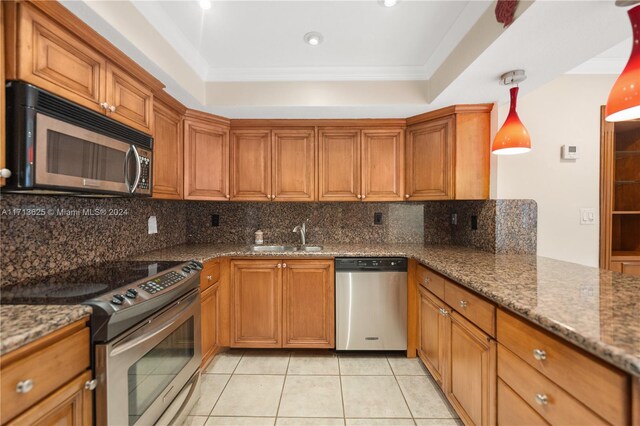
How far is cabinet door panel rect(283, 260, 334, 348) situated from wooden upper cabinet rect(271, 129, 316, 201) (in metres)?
0.73

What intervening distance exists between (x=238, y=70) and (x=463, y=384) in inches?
111

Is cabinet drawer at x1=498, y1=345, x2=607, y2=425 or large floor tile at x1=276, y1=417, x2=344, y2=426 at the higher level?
cabinet drawer at x1=498, y1=345, x2=607, y2=425

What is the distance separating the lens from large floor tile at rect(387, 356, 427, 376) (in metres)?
2.16

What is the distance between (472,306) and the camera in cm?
143

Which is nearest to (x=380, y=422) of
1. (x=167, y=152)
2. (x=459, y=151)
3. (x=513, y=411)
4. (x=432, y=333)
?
(x=432, y=333)

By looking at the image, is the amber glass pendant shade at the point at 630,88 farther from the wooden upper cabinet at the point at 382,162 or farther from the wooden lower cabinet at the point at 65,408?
the wooden lower cabinet at the point at 65,408

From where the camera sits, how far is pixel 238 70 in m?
2.33

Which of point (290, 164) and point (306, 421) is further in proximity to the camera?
point (290, 164)

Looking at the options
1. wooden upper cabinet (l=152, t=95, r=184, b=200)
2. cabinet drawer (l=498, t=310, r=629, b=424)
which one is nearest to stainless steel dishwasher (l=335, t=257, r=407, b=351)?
cabinet drawer (l=498, t=310, r=629, b=424)

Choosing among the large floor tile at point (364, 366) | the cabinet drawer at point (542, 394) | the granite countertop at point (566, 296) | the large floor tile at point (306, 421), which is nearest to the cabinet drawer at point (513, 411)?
the cabinet drawer at point (542, 394)

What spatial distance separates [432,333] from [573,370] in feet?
4.02

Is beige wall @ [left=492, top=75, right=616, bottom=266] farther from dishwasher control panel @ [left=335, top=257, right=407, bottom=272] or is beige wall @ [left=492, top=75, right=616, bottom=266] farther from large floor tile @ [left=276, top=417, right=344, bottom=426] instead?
large floor tile @ [left=276, top=417, right=344, bottom=426]

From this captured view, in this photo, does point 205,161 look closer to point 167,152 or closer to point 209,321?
point 167,152

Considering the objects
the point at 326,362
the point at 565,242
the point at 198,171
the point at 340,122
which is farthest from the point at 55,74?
the point at 565,242
